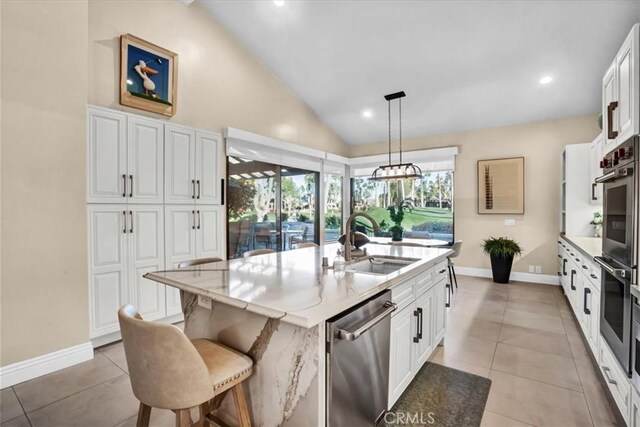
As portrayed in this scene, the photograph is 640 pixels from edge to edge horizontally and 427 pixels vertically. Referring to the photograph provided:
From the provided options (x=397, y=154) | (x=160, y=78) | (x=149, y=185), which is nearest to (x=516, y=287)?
(x=397, y=154)

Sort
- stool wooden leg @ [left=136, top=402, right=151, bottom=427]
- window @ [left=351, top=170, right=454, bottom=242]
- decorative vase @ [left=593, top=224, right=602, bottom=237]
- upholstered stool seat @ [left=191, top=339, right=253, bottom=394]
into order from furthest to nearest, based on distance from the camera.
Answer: window @ [left=351, top=170, right=454, bottom=242] < decorative vase @ [left=593, top=224, right=602, bottom=237] < stool wooden leg @ [left=136, top=402, right=151, bottom=427] < upholstered stool seat @ [left=191, top=339, right=253, bottom=394]

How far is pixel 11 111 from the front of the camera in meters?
2.17

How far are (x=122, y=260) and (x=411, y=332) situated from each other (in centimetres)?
272

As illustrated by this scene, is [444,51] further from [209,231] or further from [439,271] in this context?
[209,231]

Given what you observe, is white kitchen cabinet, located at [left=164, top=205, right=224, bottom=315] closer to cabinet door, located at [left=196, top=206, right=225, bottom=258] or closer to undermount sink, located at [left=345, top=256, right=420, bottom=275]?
cabinet door, located at [left=196, top=206, right=225, bottom=258]

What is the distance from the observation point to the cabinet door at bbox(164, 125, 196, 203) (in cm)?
330

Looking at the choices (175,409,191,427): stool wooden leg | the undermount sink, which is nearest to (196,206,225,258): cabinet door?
the undermount sink

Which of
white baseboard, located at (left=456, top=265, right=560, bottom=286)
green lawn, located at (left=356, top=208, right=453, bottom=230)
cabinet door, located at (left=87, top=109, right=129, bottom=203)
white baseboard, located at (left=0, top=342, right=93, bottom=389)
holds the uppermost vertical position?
cabinet door, located at (left=87, top=109, right=129, bottom=203)

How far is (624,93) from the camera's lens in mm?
1781

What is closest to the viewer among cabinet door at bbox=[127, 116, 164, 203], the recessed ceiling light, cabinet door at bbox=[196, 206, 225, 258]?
cabinet door at bbox=[127, 116, 164, 203]

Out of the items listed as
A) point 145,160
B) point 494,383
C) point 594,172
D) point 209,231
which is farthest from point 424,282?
point 594,172

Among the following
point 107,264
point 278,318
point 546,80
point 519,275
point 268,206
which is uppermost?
point 546,80

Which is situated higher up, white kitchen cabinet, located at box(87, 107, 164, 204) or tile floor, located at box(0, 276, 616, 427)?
white kitchen cabinet, located at box(87, 107, 164, 204)

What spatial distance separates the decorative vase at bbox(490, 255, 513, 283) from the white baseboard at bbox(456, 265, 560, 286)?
327 millimetres
